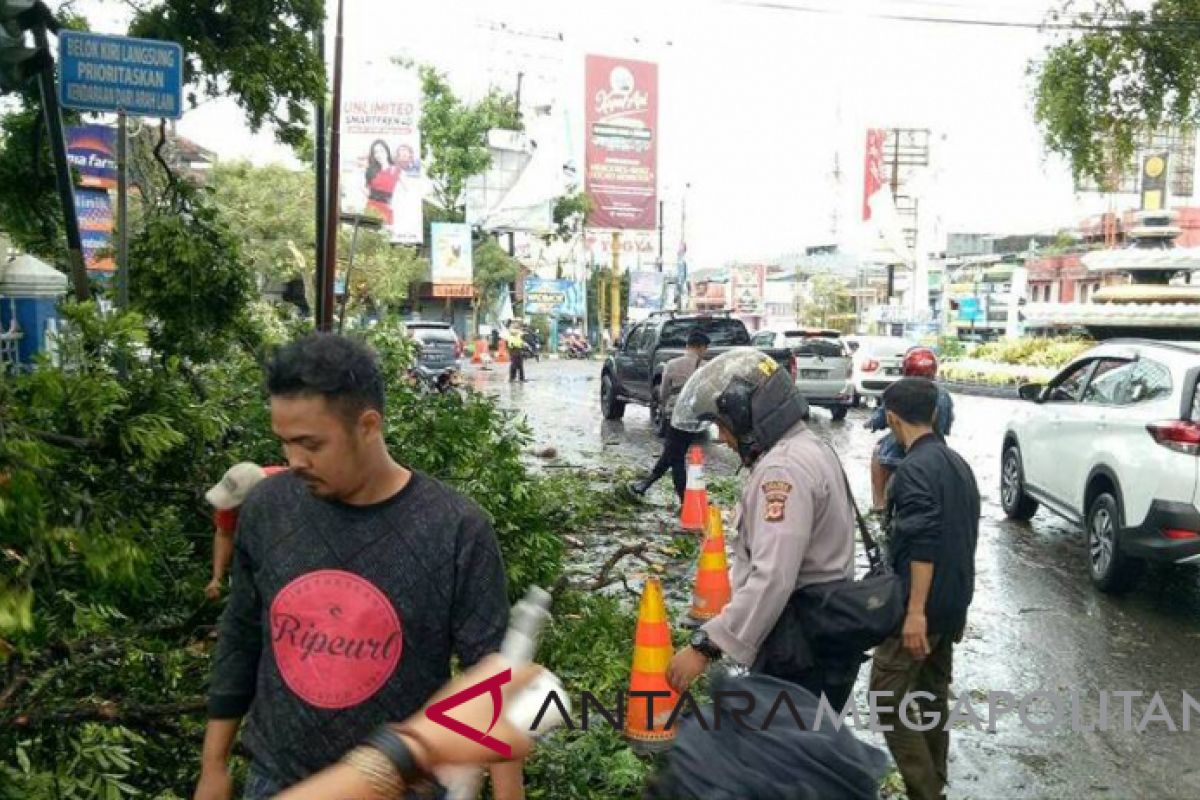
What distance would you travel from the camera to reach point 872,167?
57.7m

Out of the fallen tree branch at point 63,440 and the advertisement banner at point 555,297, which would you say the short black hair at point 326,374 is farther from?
the advertisement banner at point 555,297

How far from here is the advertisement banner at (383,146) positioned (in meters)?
35.5

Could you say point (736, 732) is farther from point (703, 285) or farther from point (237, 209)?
point (703, 285)

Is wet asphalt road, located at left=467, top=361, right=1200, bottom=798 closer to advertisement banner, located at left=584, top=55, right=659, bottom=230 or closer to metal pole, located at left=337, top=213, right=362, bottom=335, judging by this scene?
metal pole, located at left=337, top=213, right=362, bottom=335

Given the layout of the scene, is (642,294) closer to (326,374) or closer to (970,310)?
(970,310)

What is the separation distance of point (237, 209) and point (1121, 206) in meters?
53.4

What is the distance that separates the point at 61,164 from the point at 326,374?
19.9ft

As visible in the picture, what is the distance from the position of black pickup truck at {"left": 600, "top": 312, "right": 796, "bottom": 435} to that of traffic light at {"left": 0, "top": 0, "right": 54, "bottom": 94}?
10861 millimetres

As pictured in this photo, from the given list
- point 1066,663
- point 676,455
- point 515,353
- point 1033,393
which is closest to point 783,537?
point 1066,663

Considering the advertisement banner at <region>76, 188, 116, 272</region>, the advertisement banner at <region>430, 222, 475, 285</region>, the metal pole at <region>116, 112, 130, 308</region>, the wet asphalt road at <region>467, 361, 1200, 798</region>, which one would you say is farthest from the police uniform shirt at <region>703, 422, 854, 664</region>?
the advertisement banner at <region>430, 222, 475, 285</region>

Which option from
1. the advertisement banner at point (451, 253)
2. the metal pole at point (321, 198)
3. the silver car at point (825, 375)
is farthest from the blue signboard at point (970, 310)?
the metal pole at point (321, 198)

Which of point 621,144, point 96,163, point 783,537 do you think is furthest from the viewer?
point 621,144

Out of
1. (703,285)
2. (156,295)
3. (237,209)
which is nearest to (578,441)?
(156,295)

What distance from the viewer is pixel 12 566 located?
2291 mm
